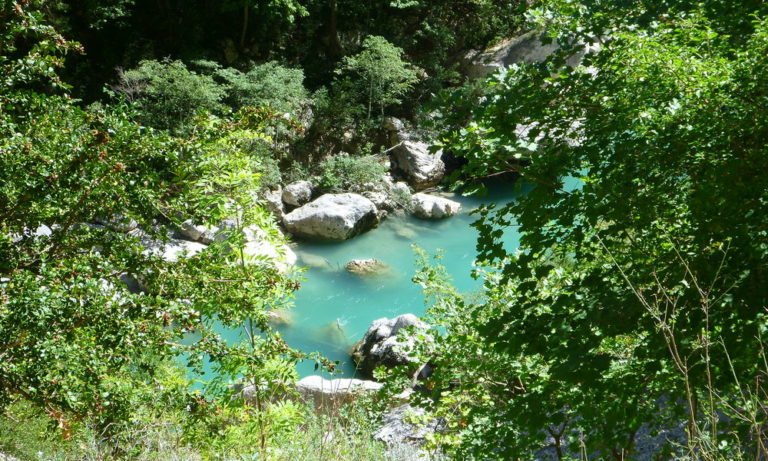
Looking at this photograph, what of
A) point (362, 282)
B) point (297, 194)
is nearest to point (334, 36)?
point (297, 194)

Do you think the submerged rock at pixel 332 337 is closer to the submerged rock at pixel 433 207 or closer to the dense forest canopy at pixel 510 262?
the dense forest canopy at pixel 510 262

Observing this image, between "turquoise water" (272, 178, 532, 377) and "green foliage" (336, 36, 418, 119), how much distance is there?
3983 millimetres

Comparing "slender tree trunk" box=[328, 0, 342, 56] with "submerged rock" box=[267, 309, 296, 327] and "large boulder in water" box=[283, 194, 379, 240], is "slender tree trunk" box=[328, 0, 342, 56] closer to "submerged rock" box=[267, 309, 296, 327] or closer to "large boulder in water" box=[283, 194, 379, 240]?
"large boulder in water" box=[283, 194, 379, 240]

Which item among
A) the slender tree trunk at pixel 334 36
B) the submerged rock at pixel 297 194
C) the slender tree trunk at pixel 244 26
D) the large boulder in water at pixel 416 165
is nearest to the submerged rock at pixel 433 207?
the large boulder in water at pixel 416 165

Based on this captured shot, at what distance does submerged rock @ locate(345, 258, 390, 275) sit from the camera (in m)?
11.3

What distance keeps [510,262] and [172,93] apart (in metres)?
11.2

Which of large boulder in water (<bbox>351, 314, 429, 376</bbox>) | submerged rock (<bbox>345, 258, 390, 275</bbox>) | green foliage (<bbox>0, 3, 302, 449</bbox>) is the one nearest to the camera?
green foliage (<bbox>0, 3, 302, 449</bbox>)

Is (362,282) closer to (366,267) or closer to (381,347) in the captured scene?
(366,267)

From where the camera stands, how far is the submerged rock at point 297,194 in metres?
13.8

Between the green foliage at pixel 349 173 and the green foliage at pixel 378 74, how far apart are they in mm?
2267

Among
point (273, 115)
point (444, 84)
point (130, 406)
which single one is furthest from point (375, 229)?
point (130, 406)

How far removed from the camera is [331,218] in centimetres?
1262

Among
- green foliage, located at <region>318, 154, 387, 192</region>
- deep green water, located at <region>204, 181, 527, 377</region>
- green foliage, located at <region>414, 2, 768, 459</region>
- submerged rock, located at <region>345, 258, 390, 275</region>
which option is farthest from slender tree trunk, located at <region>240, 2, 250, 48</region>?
green foliage, located at <region>414, 2, 768, 459</region>

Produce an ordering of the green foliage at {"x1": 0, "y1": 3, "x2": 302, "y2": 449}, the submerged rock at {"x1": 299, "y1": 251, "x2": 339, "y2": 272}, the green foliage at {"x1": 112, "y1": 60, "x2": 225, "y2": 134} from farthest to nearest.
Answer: the green foliage at {"x1": 112, "y1": 60, "x2": 225, "y2": 134} → the submerged rock at {"x1": 299, "y1": 251, "x2": 339, "y2": 272} → the green foliage at {"x1": 0, "y1": 3, "x2": 302, "y2": 449}
